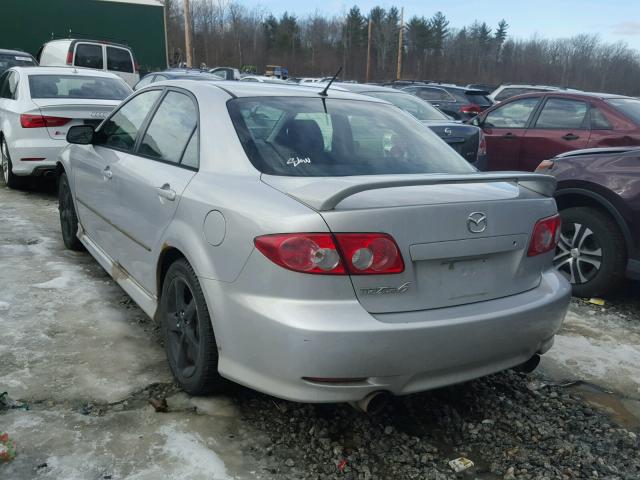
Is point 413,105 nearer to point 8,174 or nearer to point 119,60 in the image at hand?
point 8,174

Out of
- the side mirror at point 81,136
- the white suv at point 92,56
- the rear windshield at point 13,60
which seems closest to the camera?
the side mirror at point 81,136

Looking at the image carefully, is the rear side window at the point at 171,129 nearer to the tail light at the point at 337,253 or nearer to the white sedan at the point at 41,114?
the tail light at the point at 337,253

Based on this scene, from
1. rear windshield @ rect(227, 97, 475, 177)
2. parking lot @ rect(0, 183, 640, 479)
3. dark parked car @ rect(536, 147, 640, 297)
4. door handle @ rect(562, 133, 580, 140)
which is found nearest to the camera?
parking lot @ rect(0, 183, 640, 479)

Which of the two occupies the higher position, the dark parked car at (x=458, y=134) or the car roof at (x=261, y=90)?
the car roof at (x=261, y=90)

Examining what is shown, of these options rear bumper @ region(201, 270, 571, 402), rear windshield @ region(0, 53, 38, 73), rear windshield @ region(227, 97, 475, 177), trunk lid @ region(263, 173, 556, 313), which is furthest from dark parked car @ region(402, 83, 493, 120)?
rear bumper @ region(201, 270, 571, 402)

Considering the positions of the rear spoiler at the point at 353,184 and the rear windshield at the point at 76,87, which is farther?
the rear windshield at the point at 76,87

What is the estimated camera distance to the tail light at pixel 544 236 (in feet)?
9.05

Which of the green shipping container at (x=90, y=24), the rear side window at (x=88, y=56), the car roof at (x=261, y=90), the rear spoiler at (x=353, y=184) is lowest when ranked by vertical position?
the rear spoiler at (x=353, y=184)

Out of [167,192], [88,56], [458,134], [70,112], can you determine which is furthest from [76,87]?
[88,56]

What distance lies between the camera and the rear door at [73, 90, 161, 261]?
3.84 m

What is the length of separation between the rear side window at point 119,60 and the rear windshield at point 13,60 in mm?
2888

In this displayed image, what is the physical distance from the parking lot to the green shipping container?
30463 millimetres

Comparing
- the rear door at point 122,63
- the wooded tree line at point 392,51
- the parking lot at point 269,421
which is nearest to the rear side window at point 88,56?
the rear door at point 122,63

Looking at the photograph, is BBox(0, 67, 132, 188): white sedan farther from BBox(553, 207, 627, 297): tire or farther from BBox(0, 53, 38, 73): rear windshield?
BBox(0, 53, 38, 73): rear windshield
